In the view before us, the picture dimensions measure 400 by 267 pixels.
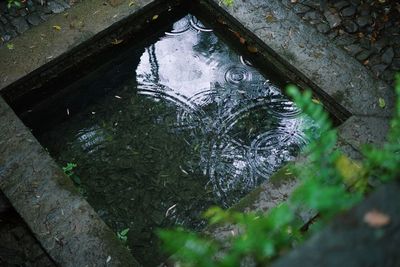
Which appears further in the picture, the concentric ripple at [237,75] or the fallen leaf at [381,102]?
the concentric ripple at [237,75]

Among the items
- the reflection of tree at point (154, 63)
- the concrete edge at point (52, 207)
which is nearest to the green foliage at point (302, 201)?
the concrete edge at point (52, 207)

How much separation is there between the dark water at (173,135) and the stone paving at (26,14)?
802mm

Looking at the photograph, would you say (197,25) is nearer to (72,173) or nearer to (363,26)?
(363,26)

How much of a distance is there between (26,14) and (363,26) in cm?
343

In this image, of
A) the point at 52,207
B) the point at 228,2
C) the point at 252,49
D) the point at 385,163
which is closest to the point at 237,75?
the point at 252,49

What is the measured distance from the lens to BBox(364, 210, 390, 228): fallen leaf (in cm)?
165

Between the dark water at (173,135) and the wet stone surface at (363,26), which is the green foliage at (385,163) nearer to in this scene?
the dark water at (173,135)

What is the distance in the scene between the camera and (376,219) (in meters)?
1.66

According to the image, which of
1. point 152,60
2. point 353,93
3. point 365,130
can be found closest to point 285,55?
point 353,93

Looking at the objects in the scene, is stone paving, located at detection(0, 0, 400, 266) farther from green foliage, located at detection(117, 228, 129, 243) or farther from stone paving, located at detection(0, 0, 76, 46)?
green foliage, located at detection(117, 228, 129, 243)

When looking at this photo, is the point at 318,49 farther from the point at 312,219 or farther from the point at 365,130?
the point at 312,219

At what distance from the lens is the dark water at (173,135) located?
4.24m

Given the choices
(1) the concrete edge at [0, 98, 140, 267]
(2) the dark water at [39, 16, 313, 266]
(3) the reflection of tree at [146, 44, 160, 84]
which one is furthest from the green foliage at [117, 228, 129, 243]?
(3) the reflection of tree at [146, 44, 160, 84]

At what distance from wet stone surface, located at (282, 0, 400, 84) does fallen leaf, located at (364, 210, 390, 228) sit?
312cm
